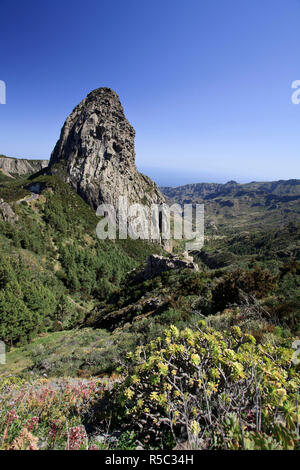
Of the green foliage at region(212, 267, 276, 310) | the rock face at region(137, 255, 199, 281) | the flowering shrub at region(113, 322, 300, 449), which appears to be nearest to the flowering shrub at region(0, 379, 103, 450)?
the flowering shrub at region(113, 322, 300, 449)

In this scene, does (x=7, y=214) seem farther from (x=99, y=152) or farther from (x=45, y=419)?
(x=99, y=152)

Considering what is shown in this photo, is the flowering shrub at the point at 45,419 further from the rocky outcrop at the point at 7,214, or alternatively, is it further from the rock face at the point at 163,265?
the rocky outcrop at the point at 7,214

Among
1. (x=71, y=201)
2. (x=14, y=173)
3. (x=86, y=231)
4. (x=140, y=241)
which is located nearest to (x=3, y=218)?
(x=86, y=231)

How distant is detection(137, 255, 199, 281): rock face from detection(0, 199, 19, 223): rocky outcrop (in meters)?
45.5

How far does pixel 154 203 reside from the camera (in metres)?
137

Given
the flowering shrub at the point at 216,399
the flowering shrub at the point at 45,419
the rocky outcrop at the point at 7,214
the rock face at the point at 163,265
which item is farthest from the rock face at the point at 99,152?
the flowering shrub at the point at 216,399

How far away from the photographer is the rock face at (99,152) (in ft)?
338

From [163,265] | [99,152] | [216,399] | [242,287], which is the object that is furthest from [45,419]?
[99,152]

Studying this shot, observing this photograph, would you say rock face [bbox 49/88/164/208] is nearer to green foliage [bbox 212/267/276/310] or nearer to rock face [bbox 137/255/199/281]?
rock face [bbox 137/255/199/281]

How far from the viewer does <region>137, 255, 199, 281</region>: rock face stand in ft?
80.1
